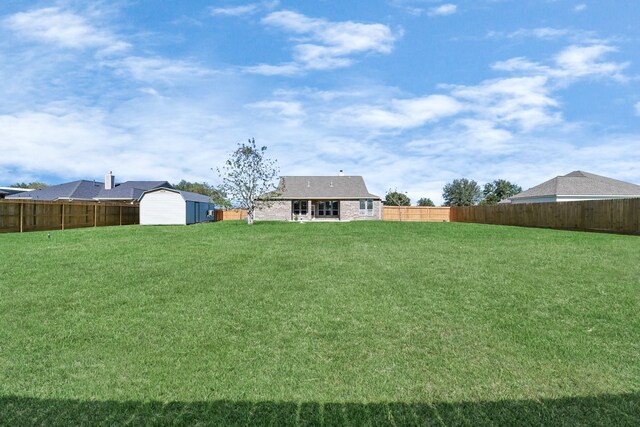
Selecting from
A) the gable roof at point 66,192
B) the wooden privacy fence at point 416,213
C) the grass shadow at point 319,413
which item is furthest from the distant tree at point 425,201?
the grass shadow at point 319,413

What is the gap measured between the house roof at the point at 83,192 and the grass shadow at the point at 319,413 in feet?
134

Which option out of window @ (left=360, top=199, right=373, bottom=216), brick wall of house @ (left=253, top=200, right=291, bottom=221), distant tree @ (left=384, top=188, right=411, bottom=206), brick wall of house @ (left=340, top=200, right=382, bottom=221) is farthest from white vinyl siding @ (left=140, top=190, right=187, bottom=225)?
distant tree @ (left=384, top=188, right=411, bottom=206)

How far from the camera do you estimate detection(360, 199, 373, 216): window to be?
37812 millimetres

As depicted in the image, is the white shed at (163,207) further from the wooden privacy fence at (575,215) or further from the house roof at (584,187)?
the house roof at (584,187)

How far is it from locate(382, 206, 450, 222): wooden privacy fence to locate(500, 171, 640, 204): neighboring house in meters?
8.25

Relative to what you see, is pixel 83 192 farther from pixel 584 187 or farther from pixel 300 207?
pixel 584 187

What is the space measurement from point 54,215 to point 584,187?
127 ft

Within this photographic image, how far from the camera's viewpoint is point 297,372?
3.96 meters

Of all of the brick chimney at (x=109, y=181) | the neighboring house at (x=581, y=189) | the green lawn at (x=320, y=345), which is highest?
the brick chimney at (x=109, y=181)

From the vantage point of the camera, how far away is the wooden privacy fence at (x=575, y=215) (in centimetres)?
1925

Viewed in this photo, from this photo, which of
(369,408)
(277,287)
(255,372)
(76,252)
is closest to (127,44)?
(76,252)

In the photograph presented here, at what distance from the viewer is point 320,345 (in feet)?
15.2

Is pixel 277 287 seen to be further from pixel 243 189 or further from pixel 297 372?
pixel 243 189

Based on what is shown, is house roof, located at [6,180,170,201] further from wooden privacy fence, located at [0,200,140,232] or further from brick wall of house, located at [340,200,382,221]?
brick wall of house, located at [340,200,382,221]
